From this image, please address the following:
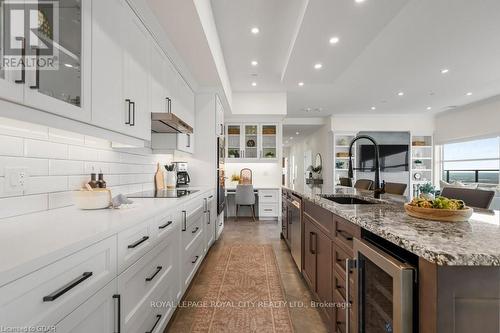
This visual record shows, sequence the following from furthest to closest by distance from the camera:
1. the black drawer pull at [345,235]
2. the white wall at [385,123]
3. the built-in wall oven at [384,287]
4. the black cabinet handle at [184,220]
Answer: the white wall at [385,123] < the black cabinet handle at [184,220] < the black drawer pull at [345,235] < the built-in wall oven at [384,287]

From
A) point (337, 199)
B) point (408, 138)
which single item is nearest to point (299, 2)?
point (337, 199)

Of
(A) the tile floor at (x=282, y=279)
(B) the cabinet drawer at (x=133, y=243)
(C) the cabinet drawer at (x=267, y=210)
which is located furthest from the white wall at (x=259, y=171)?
(B) the cabinet drawer at (x=133, y=243)

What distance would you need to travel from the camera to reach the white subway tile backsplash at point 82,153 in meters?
1.56

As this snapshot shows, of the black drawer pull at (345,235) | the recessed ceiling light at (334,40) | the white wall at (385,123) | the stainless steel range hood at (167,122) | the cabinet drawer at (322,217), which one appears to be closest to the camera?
the black drawer pull at (345,235)

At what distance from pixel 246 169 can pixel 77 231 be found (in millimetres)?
4999

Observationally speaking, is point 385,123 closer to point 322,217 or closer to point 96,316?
point 322,217

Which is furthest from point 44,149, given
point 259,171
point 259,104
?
point 259,171

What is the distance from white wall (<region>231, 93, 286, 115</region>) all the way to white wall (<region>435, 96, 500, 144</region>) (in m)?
4.95

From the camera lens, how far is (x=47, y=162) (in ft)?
4.50

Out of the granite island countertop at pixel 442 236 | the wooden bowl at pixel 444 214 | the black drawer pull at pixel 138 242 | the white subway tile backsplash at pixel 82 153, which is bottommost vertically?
the black drawer pull at pixel 138 242

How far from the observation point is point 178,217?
6.08 ft

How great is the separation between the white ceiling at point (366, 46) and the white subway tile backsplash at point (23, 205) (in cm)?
243

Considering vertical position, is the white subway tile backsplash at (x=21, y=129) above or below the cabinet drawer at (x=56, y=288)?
above

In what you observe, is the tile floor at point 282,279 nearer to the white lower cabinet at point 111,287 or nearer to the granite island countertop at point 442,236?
the white lower cabinet at point 111,287
